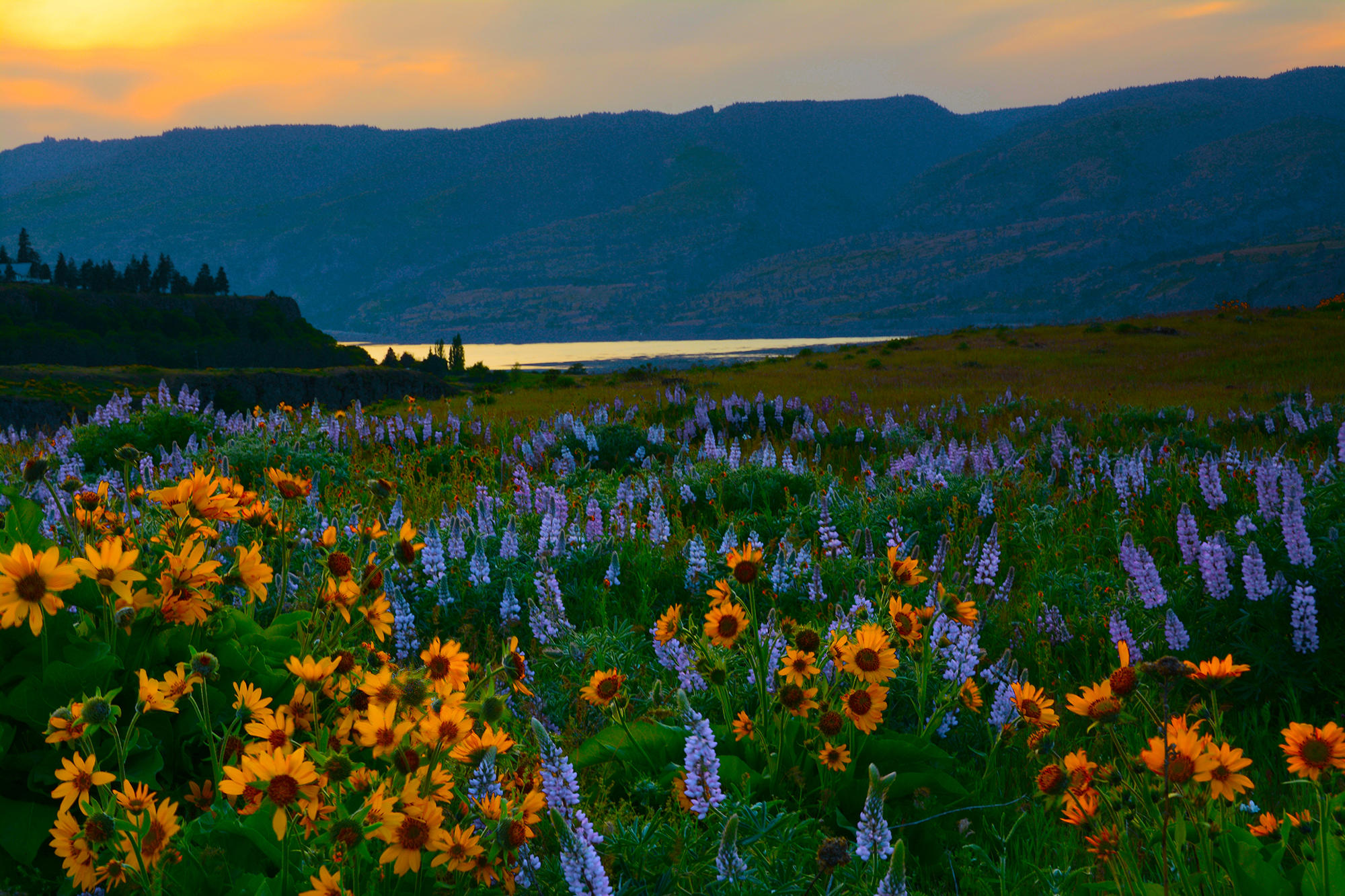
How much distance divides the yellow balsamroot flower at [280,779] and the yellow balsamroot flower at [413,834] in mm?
205

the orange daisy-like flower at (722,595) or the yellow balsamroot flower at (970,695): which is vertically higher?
the orange daisy-like flower at (722,595)

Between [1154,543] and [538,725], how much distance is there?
612cm

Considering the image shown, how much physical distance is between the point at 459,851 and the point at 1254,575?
4161mm

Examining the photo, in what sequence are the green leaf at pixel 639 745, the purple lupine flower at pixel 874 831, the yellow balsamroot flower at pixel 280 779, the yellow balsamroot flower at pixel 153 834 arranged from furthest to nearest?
the green leaf at pixel 639 745, the purple lupine flower at pixel 874 831, the yellow balsamroot flower at pixel 153 834, the yellow balsamroot flower at pixel 280 779

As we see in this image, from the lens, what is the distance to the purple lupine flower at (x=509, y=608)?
14.5 ft

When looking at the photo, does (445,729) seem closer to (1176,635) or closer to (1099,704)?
(1099,704)

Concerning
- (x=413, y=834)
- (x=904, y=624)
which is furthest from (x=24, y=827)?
(x=904, y=624)

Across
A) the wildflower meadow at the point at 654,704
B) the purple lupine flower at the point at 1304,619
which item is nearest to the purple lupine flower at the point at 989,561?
the wildflower meadow at the point at 654,704

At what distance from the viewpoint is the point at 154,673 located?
2.74 m

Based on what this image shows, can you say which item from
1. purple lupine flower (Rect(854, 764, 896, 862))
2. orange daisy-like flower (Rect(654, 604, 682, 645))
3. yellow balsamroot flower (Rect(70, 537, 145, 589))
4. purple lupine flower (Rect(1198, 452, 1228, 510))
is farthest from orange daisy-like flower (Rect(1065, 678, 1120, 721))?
purple lupine flower (Rect(1198, 452, 1228, 510))

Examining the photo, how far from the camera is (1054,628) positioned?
15.3 feet

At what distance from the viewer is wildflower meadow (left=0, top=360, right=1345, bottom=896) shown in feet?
6.48

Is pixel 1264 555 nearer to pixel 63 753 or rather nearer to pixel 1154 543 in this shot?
pixel 1154 543

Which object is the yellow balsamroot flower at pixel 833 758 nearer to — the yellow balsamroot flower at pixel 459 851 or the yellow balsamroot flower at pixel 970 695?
the yellow balsamroot flower at pixel 970 695
